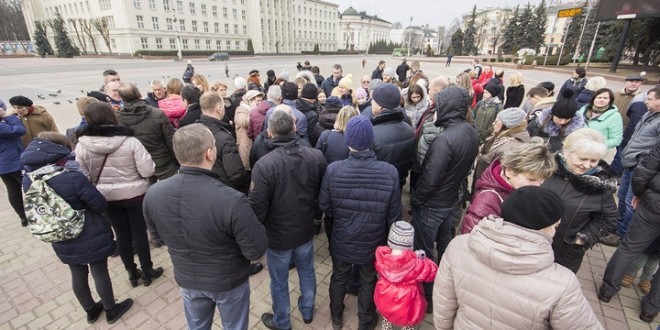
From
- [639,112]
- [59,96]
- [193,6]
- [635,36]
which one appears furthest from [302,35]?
[639,112]

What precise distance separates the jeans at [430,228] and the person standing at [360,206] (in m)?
0.62

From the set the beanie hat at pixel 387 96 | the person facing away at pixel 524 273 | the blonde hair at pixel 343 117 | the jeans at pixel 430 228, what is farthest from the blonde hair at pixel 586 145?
the blonde hair at pixel 343 117

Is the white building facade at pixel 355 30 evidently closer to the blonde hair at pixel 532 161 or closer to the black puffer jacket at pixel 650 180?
the black puffer jacket at pixel 650 180

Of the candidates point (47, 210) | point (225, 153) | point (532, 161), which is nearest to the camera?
point (532, 161)

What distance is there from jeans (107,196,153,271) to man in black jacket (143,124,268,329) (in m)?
1.56

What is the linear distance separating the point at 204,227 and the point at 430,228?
7.30ft

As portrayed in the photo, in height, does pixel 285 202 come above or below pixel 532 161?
below

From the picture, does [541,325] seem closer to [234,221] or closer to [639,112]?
[234,221]

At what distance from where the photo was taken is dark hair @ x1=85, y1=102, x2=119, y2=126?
106 inches

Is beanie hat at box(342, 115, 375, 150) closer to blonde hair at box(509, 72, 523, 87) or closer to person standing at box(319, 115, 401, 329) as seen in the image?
person standing at box(319, 115, 401, 329)

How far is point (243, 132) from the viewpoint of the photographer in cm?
394

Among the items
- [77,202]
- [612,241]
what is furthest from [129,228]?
[612,241]

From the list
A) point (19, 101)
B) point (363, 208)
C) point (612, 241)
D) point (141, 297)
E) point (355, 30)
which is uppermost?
point (355, 30)

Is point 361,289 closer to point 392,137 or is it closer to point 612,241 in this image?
point 392,137
